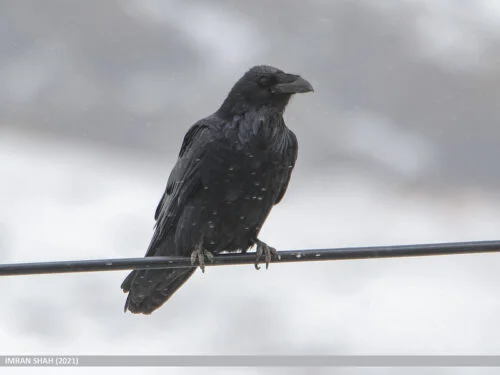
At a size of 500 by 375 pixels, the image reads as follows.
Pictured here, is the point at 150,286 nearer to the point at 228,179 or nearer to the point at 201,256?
the point at 201,256

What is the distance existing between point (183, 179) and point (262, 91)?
744 mm

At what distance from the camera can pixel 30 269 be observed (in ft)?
14.6

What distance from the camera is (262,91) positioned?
647 cm

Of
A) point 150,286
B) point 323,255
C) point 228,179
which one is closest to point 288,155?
point 228,179

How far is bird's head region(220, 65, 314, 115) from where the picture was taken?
6.41 meters

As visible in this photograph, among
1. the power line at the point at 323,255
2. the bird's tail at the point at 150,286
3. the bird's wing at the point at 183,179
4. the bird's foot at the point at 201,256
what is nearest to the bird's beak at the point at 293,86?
the bird's wing at the point at 183,179

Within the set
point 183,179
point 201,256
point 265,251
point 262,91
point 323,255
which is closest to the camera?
point 323,255

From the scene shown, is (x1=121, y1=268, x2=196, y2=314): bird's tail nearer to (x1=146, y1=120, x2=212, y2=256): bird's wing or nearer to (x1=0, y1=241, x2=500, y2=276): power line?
(x1=146, y1=120, x2=212, y2=256): bird's wing

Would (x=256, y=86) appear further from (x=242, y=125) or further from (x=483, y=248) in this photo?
(x=483, y=248)

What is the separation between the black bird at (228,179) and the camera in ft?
20.4

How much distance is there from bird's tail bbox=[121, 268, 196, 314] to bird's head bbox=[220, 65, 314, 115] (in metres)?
1.08

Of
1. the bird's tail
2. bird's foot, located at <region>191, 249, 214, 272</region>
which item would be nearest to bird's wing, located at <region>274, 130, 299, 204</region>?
bird's foot, located at <region>191, 249, 214, 272</region>

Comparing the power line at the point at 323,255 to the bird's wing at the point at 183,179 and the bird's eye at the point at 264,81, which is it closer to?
the bird's wing at the point at 183,179

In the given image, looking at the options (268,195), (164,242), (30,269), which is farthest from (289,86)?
(30,269)
